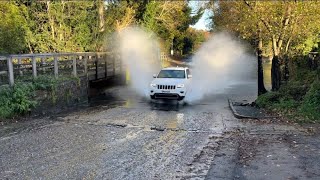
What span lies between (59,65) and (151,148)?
982 cm

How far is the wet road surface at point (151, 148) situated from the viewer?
6.68 metres

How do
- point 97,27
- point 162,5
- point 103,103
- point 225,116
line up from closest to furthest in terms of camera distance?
point 225,116 → point 103,103 → point 97,27 → point 162,5

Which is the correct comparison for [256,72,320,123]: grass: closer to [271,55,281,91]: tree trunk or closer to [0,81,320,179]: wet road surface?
[271,55,281,91]: tree trunk

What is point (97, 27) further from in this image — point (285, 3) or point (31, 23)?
point (285, 3)

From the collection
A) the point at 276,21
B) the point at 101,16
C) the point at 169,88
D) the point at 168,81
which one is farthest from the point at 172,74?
the point at 101,16

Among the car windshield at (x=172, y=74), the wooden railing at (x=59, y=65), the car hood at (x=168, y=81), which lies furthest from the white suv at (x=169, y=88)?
the wooden railing at (x=59, y=65)

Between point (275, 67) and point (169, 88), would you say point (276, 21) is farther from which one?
point (169, 88)

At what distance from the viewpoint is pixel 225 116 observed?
1394 cm

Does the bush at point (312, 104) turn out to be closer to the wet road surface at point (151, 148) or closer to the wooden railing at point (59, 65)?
the wet road surface at point (151, 148)

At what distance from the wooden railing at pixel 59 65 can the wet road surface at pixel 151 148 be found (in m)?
2.18

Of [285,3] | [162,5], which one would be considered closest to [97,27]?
[162,5]

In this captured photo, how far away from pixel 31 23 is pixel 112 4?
8.75m

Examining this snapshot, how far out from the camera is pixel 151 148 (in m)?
8.56

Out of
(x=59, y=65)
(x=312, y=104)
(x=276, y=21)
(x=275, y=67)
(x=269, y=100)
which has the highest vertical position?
(x=276, y=21)
